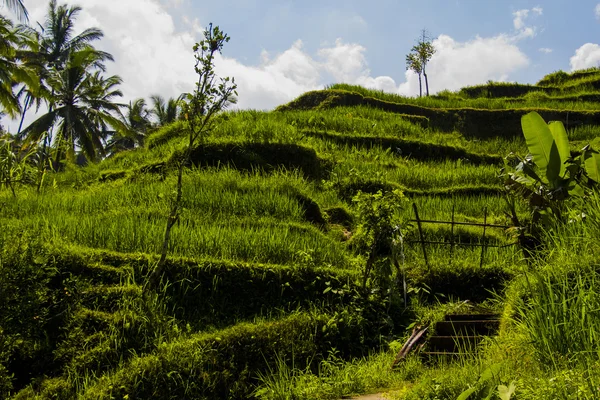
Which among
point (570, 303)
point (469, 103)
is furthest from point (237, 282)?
point (469, 103)

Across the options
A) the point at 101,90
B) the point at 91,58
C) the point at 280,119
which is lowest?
the point at 280,119

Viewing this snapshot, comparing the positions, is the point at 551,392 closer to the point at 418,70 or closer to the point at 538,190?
the point at 538,190

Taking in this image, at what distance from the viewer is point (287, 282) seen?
16.1 ft

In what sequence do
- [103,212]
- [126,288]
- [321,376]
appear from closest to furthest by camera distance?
1. [321,376]
2. [126,288]
3. [103,212]

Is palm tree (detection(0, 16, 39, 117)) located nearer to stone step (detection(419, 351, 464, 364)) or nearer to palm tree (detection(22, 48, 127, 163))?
palm tree (detection(22, 48, 127, 163))

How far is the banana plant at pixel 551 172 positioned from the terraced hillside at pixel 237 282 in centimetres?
74

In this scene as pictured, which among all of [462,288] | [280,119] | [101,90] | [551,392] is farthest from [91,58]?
[551,392]

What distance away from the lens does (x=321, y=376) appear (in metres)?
4.05

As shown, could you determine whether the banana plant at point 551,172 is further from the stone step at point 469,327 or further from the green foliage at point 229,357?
the green foliage at point 229,357

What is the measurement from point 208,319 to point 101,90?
65.0 ft

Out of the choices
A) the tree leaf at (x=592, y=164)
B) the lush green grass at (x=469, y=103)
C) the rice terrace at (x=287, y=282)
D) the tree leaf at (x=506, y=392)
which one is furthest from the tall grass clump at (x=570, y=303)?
the lush green grass at (x=469, y=103)

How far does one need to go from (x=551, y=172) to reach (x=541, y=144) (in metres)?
0.28

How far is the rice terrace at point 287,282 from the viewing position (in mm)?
3414

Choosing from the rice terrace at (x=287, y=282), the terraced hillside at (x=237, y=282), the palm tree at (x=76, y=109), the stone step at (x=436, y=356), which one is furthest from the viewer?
Answer: the palm tree at (x=76, y=109)
